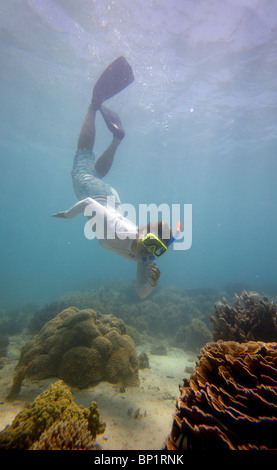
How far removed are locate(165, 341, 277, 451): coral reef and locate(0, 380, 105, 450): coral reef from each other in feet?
3.60

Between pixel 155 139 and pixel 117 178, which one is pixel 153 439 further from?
pixel 117 178

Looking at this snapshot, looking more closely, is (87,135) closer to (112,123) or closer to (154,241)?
(112,123)

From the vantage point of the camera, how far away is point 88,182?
6.48m

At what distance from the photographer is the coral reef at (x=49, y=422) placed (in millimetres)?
2108

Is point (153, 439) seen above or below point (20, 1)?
below

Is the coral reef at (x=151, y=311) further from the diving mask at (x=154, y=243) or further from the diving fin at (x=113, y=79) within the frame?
the diving fin at (x=113, y=79)

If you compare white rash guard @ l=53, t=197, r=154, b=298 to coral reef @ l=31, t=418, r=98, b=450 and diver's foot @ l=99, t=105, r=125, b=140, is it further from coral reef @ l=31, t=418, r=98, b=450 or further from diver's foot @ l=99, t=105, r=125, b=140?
diver's foot @ l=99, t=105, r=125, b=140

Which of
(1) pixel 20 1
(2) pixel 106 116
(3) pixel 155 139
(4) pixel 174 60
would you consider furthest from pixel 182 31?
(3) pixel 155 139

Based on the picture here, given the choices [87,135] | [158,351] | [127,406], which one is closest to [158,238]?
[127,406]

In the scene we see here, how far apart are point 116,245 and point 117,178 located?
130 feet

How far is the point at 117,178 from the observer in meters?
41.6

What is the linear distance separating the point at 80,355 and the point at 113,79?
8.98 metres

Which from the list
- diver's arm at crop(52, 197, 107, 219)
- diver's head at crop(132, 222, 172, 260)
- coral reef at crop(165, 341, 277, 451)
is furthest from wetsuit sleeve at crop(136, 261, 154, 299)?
coral reef at crop(165, 341, 277, 451)

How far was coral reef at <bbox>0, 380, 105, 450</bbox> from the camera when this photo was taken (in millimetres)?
2108
